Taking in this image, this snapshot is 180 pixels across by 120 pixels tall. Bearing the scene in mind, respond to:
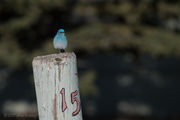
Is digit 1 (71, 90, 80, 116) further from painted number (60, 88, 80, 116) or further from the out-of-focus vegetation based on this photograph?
the out-of-focus vegetation

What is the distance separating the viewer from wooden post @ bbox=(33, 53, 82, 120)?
5.47ft

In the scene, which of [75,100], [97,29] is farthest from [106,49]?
[75,100]

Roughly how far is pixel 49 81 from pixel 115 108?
6.82 metres

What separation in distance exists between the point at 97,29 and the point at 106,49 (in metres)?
0.42

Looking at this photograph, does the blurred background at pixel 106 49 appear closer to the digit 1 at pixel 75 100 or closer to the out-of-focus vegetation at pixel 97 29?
the out-of-focus vegetation at pixel 97 29

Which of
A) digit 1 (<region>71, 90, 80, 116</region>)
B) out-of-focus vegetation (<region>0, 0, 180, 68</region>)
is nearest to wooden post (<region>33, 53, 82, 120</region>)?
digit 1 (<region>71, 90, 80, 116</region>)

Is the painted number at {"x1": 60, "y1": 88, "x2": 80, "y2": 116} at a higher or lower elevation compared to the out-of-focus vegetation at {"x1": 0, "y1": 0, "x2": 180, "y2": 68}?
lower

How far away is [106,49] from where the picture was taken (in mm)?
5301

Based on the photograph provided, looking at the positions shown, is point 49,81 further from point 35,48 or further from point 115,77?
point 115,77

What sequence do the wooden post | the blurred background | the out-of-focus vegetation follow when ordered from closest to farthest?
1. the wooden post
2. the out-of-focus vegetation
3. the blurred background

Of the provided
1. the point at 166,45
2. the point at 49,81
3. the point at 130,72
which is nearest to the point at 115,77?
the point at 130,72

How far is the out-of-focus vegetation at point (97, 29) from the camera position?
4.80 m

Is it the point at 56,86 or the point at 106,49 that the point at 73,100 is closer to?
the point at 56,86

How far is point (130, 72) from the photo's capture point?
8.05 metres
